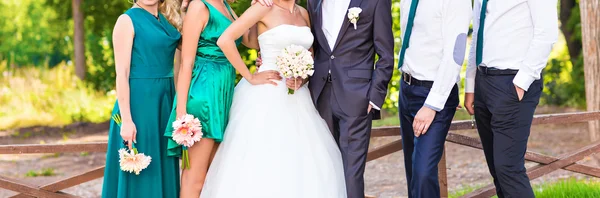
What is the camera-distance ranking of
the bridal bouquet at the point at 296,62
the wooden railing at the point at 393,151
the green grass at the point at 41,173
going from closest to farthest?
the bridal bouquet at the point at 296,62
the wooden railing at the point at 393,151
the green grass at the point at 41,173

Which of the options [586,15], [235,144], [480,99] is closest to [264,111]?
[235,144]

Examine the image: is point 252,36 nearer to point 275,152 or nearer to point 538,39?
point 275,152

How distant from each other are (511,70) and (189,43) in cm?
196

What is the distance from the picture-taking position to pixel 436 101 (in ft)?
15.6

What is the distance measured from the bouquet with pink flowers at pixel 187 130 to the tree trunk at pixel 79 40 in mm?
13814

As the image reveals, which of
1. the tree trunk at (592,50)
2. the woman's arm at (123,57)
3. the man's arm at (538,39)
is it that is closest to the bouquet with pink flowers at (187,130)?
the woman's arm at (123,57)

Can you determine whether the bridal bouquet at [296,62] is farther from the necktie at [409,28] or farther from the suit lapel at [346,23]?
the necktie at [409,28]

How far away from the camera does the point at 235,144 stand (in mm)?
4977

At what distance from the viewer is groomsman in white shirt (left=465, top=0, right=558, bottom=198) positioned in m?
4.63

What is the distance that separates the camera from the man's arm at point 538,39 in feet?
15.1

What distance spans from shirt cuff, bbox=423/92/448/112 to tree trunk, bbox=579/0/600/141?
12.4 ft

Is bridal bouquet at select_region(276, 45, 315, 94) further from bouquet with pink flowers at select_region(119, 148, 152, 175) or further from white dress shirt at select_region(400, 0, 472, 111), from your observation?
bouquet with pink flowers at select_region(119, 148, 152, 175)

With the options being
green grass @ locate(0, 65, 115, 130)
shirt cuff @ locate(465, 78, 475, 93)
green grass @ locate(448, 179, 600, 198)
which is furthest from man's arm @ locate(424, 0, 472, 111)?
green grass @ locate(0, 65, 115, 130)

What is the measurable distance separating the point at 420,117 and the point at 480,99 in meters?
0.41
